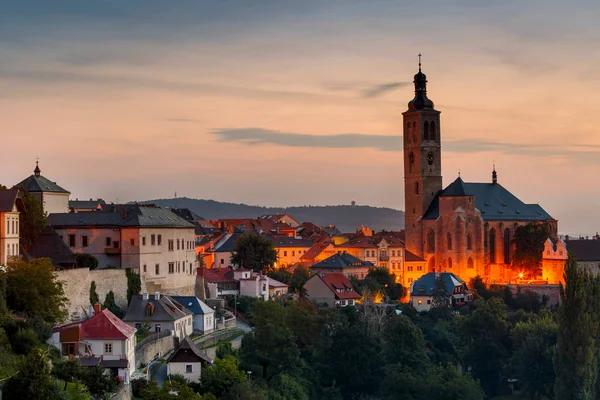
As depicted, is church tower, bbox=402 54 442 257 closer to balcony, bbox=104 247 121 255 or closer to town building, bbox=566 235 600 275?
town building, bbox=566 235 600 275

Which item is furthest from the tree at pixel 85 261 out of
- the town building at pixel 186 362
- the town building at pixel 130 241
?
the town building at pixel 186 362

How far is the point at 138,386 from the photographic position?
1903 inches

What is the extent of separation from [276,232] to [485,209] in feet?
123

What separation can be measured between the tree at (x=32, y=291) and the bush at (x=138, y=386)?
619 cm

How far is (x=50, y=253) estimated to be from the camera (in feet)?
214

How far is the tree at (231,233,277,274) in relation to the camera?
317ft

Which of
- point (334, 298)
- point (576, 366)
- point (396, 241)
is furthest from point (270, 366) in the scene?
point (396, 241)

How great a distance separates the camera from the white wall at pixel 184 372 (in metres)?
53.6

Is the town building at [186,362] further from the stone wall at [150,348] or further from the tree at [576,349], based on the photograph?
the tree at [576,349]

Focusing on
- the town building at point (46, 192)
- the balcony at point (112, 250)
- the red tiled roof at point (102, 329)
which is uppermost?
the town building at point (46, 192)

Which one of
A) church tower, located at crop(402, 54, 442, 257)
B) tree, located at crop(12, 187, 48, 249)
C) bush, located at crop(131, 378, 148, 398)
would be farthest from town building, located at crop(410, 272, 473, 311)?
bush, located at crop(131, 378, 148, 398)

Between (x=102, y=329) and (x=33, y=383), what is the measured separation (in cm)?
1220

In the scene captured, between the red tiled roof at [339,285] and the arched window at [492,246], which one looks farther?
the arched window at [492,246]

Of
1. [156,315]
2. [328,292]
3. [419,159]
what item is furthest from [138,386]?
[419,159]
